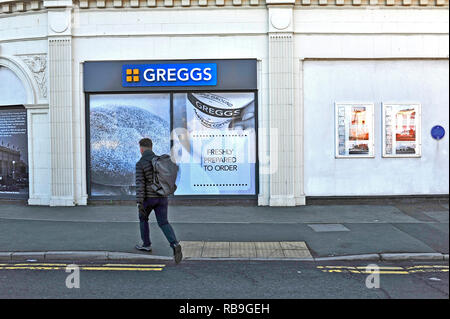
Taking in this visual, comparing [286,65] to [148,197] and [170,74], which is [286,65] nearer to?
[170,74]

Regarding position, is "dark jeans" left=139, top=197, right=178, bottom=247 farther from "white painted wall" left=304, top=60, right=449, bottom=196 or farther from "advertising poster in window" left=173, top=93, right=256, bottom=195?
"white painted wall" left=304, top=60, right=449, bottom=196

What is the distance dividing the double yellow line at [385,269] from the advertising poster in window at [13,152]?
9.13m

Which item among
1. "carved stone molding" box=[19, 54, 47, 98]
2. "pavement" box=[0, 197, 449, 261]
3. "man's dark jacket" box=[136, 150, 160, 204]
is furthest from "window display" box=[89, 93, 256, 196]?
"man's dark jacket" box=[136, 150, 160, 204]

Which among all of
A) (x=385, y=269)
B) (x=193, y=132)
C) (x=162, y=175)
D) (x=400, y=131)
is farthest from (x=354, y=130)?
(x=162, y=175)

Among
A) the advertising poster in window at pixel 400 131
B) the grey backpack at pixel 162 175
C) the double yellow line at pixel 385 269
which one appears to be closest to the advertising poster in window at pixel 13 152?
the grey backpack at pixel 162 175

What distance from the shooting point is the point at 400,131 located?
11.6 meters

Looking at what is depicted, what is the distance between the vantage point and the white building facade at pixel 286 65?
451 inches

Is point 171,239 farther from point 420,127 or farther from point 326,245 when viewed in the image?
point 420,127

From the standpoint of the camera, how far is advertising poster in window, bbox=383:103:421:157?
36.3 ft

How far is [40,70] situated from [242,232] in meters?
7.23

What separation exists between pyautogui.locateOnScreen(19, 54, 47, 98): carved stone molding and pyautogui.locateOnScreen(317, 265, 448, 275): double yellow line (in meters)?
8.88

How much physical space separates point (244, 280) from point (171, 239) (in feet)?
4.88

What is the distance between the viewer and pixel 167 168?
684cm
